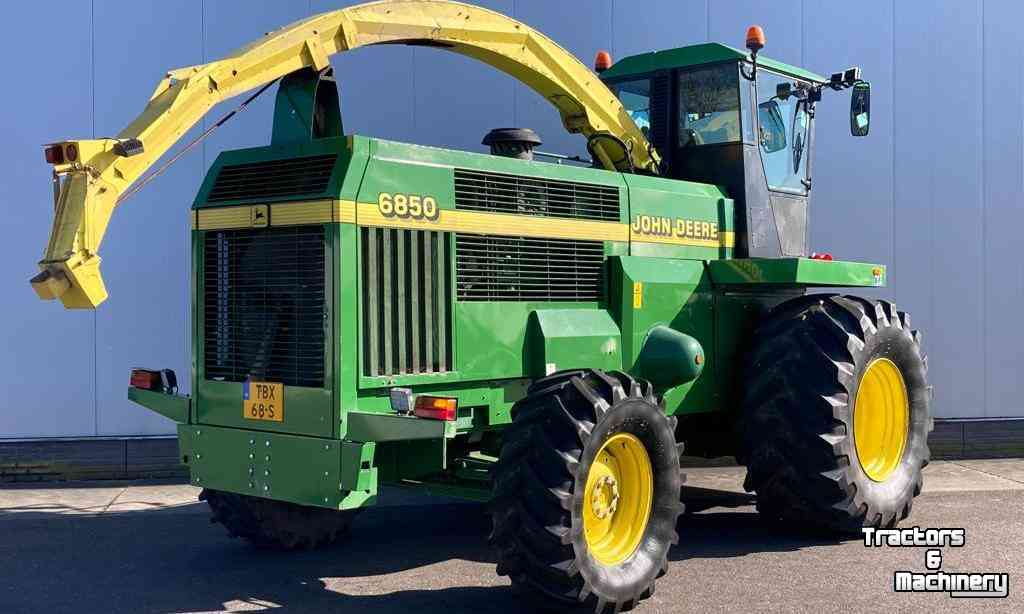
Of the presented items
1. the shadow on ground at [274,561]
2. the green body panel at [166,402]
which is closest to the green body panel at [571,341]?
the shadow on ground at [274,561]

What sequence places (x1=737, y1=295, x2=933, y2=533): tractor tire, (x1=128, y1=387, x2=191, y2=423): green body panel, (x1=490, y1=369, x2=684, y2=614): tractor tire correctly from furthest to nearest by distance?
(x1=737, y1=295, x2=933, y2=533): tractor tire → (x1=128, y1=387, x2=191, y2=423): green body panel → (x1=490, y1=369, x2=684, y2=614): tractor tire

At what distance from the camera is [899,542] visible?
7.27m

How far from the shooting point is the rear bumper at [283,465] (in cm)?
555

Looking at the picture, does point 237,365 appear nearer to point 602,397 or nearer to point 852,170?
point 602,397

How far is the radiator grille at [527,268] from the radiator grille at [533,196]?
0.18 metres

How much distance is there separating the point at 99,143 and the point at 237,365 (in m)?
1.49

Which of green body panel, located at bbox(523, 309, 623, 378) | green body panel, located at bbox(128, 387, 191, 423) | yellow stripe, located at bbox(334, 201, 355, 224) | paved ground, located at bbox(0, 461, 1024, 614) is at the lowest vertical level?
paved ground, located at bbox(0, 461, 1024, 614)

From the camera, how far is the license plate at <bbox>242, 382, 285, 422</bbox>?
590cm

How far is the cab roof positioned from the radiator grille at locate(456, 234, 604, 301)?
6.63ft

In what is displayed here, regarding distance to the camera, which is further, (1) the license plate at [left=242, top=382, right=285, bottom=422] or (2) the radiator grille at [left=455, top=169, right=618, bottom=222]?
(2) the radiator grille at [left=455, top=169, right=618, bottom=222]

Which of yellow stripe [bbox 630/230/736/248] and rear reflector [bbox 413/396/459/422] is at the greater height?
yellow stripe [bbox 630/230/736/248]

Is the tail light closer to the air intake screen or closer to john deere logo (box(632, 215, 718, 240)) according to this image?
john deere logo (box(632, 215, 718, 240))

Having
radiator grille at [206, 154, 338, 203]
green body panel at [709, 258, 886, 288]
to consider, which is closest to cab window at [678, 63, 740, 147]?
green body panel at [709, 258, 886, 288]

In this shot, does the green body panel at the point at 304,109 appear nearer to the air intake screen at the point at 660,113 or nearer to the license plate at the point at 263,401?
the license plate at the point at 263,401
